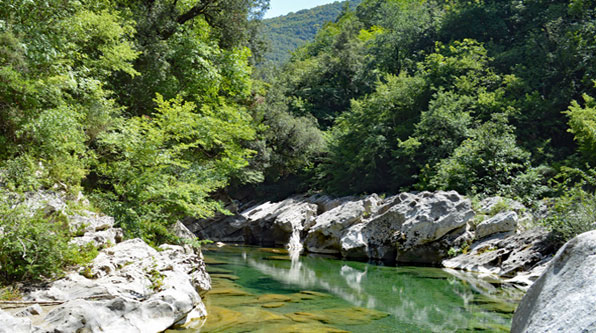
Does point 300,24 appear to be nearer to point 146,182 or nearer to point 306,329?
point 146,182

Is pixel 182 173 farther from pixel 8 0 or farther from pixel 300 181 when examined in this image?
pixel 300 181

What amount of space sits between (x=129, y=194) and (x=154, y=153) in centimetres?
109

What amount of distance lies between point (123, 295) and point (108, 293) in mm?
229

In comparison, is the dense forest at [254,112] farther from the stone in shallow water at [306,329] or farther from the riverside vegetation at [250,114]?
the stone in shallow water at [306,329]

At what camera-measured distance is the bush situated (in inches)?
227

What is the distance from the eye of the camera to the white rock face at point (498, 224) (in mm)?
14258

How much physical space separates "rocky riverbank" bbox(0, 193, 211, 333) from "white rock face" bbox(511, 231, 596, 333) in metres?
4.48

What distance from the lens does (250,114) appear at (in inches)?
893

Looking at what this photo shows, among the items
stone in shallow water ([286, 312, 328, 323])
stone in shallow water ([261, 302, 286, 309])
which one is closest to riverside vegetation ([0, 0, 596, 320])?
stone in shallow water ([261, 302, 286, 309])

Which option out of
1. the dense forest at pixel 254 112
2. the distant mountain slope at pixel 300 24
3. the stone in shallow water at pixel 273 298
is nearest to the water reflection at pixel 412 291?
the stone in shallow water at pixel 273 298

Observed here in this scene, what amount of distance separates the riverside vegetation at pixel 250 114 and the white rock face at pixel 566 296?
5860mm

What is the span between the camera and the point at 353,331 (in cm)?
673

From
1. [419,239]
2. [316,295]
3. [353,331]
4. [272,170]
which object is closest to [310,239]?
[419,239]

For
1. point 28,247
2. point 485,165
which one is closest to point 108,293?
point 28,247
